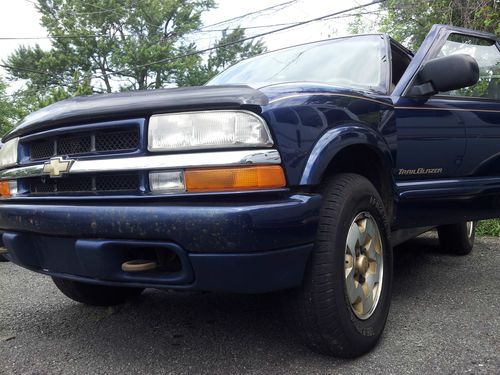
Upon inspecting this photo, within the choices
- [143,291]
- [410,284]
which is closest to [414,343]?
[410,284]

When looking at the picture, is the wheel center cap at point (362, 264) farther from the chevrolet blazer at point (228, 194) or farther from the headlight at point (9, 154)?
the headlight at point (9, 154)

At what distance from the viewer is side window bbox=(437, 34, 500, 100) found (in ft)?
12.0

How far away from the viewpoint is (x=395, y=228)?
2957 millimetres

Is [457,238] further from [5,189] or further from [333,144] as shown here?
[5,189]

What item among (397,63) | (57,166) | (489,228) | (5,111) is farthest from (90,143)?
(5,111)

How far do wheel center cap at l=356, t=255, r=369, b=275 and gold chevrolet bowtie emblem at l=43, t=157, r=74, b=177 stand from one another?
1426mm

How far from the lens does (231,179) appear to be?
73.9 inches

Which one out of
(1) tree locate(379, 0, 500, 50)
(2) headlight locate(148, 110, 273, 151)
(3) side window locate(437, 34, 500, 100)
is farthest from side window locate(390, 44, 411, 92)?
(1) tree locate(379, 0, 500, 50)

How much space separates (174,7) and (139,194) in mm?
34335

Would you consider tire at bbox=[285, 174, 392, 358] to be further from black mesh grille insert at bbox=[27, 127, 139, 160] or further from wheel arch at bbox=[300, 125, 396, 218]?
black mesh grille insert at bbox=[27, 127, 139, 160]

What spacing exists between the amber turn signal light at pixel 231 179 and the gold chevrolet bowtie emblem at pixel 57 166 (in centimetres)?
63

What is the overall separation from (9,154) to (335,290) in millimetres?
1812

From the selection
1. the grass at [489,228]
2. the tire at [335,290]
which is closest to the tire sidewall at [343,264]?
the tire at [335,290]

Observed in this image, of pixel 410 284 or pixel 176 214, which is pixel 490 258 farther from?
pixel 176 214
